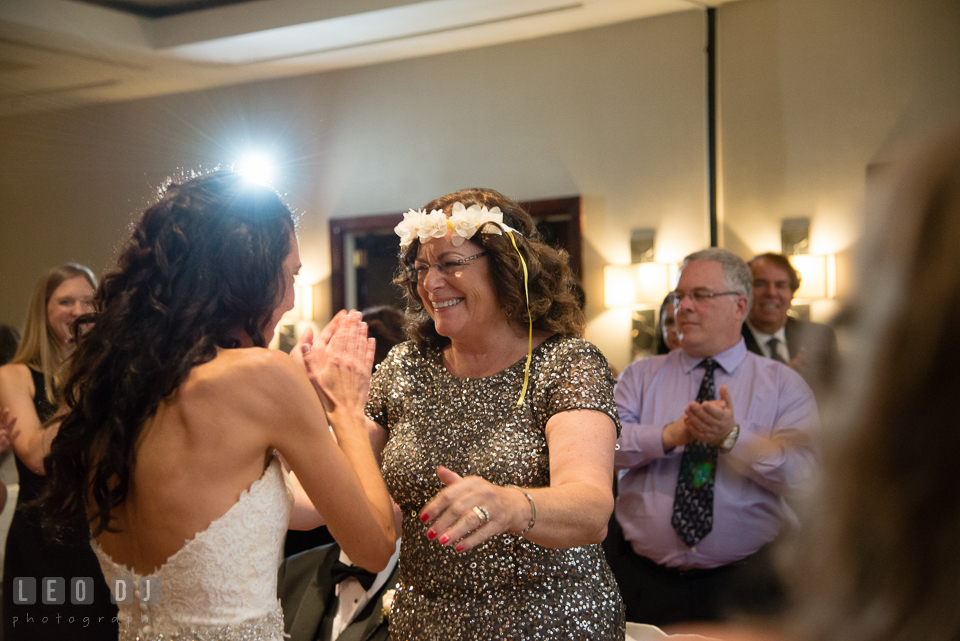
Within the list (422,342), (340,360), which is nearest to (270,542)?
(340,360)

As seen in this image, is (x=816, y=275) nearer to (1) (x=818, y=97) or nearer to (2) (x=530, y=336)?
(1) (x=818, y=97)

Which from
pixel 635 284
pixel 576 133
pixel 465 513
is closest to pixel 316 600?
pixel 465 513

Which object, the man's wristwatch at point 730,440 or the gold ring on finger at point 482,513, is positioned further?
the man's wristwatch at point 730,440

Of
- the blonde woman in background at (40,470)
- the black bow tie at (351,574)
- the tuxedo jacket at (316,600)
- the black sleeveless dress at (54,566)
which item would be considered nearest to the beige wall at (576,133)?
the blonde woman in background at (40,470)

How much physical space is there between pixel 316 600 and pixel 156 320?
5.03 ft

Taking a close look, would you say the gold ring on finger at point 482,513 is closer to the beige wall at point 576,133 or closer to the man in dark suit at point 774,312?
the man in dark suit at point 774,312

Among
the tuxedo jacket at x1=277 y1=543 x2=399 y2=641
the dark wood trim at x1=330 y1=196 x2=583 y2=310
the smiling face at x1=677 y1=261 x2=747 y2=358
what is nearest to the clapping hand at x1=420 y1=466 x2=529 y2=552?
the tuxedo jacket at x1=277 y1=543 x2=399 y2=641

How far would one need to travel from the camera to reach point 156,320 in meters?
1.49

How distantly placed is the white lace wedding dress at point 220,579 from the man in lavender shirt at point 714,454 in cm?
165

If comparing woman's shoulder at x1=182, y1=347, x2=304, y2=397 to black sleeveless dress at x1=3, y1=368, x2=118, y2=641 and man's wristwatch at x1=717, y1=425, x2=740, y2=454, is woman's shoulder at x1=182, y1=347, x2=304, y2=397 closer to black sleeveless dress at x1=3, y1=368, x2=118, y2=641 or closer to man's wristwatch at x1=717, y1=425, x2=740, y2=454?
man's wristwatch at x1=717, y1=425, x2=740, y2=454

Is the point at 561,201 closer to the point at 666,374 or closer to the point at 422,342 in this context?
the point at 666,374

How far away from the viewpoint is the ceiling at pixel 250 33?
5039 millimetres

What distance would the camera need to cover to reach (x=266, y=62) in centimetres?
626

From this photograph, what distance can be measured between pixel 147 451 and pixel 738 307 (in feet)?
7.67
